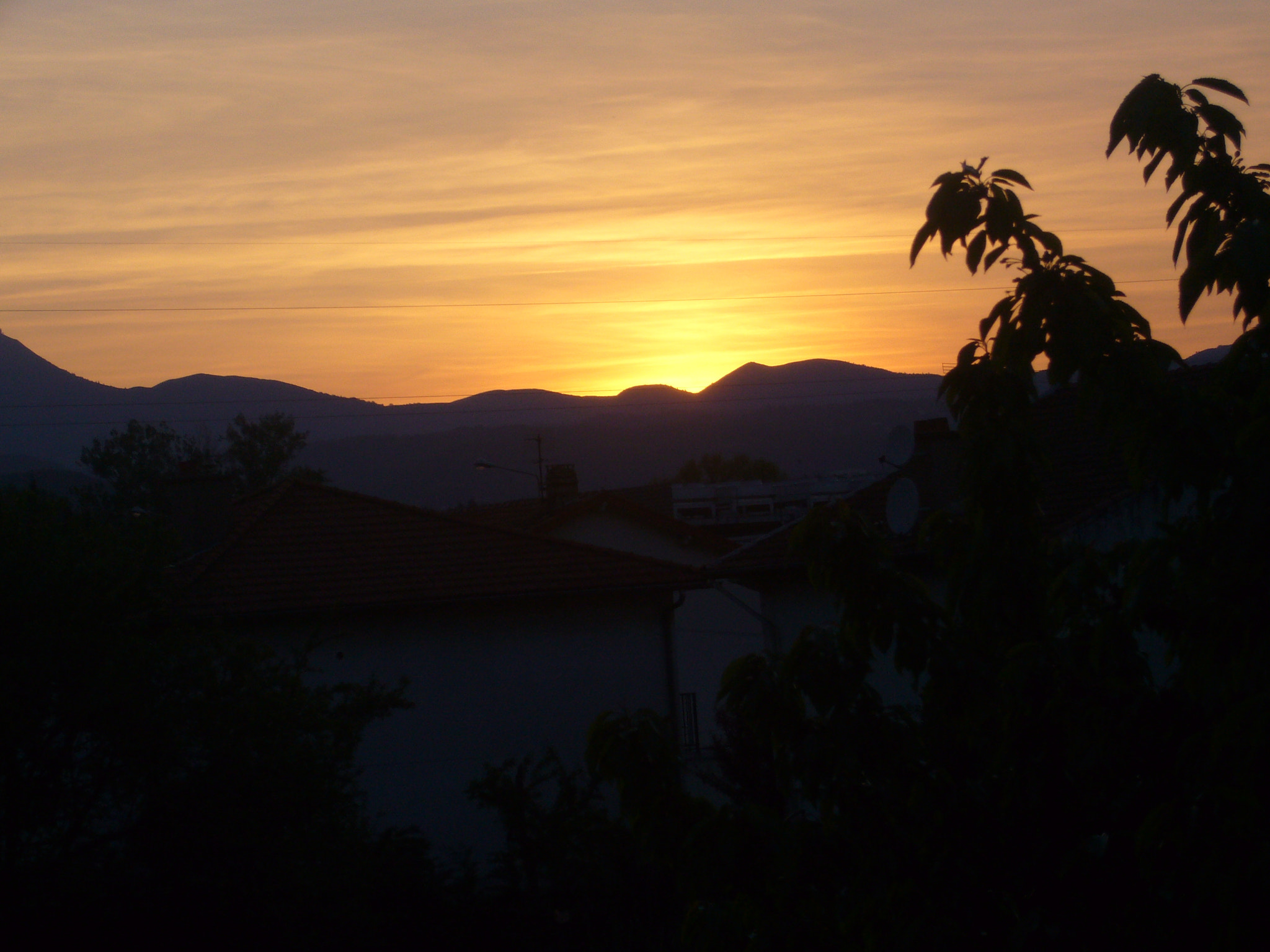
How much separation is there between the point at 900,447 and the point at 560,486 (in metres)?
18.5

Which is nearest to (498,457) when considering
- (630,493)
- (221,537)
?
(630,493)

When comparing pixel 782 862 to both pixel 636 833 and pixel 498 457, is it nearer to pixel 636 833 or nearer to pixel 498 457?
pixel 636 833

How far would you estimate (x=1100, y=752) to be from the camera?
3.44 m

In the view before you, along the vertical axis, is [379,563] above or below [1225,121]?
below

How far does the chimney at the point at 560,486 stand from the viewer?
33.3 m

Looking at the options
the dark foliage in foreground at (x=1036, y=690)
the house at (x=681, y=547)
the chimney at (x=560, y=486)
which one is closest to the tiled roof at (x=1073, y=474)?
the dark foliage in foreground at (x=1036, y=690)

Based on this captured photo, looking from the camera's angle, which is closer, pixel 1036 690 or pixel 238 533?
pixel 1036 690

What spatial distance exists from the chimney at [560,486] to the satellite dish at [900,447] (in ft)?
59.1

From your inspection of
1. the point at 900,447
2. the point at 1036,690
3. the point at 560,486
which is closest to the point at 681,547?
the point at 560,486

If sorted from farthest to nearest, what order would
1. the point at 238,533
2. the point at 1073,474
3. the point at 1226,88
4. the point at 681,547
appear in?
the point at 681,547
the point at 238,533
the point at 1073,474
the point at 1226,88

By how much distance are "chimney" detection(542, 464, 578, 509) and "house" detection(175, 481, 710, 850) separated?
15055mm

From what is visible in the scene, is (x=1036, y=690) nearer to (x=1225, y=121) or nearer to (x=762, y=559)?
(x=1225, y=121)

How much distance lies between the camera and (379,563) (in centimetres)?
1697

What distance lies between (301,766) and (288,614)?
6.48 m
